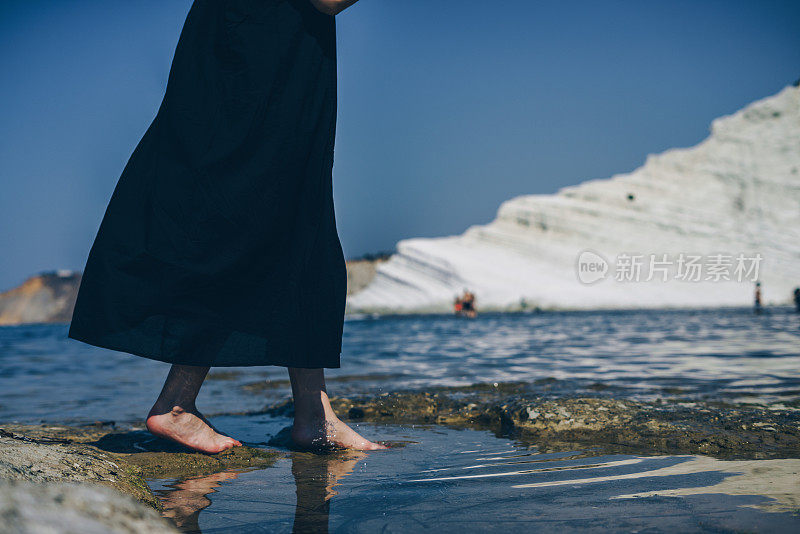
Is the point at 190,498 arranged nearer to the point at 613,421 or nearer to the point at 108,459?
the point at 108,459

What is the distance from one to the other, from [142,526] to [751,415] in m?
2.05

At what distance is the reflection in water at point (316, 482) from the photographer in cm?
114

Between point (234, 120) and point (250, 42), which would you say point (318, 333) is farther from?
point (250, 42)

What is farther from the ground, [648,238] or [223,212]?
[648,238]


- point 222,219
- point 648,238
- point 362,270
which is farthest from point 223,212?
point 362,270

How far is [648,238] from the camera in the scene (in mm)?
36656

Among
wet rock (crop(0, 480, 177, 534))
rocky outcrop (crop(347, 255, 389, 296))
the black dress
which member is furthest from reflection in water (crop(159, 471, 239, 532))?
rocky outcrop (crop(347, 255, 389, 296))

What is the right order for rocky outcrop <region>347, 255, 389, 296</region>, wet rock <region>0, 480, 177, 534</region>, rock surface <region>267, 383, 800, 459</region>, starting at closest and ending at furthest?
wet rock <region>0, 480, 177, 534</region>, rock surface <region>267, 383, 800, 459</region>, rocky outcrop <region>347, 255, 389, 296</region>

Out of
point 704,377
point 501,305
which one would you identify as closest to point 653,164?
point 501,305

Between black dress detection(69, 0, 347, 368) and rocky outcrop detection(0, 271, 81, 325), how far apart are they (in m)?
87.8

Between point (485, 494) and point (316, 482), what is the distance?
39 cm

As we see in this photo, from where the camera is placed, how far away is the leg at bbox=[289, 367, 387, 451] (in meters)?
1.93

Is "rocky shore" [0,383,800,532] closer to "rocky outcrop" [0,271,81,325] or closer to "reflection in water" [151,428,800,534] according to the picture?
"reflection in water" [151,428,800,534]

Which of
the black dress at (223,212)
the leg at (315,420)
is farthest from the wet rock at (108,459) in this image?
the black dress at (223,212)
